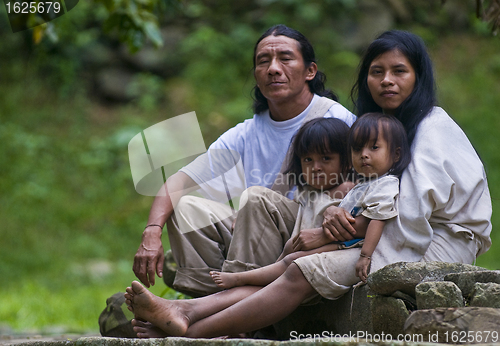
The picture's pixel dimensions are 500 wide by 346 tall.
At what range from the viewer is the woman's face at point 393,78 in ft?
8.85

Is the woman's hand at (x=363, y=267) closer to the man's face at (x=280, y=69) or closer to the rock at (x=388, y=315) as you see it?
the rock at (x=388, y=315)

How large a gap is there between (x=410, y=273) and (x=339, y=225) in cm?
41

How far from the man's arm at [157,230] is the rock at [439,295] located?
1.39 meters

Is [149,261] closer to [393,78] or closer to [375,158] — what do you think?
[375,158]

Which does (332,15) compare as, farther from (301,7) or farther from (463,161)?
(463,161)

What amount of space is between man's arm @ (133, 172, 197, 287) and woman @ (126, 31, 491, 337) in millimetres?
382

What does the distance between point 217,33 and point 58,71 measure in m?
2.89

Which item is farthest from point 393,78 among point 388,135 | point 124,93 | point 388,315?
point 124,93

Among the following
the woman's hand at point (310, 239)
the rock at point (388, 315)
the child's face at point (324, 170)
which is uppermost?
the child's face at point (324, 170)

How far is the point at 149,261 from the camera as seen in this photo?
2.89m

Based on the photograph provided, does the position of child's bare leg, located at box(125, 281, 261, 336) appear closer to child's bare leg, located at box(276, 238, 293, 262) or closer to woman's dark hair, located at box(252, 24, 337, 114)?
child's bare leg, located at box(276, 238, 293, 262)

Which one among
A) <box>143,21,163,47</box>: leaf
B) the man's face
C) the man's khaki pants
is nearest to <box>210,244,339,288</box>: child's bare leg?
the man's khaki pants

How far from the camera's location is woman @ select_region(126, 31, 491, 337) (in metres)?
2.38

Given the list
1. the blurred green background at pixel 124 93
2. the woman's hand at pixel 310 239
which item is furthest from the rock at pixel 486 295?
the blurred green background at pixel 124 93
